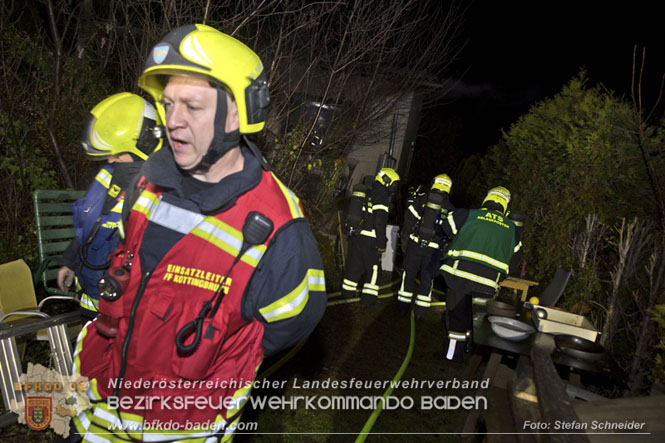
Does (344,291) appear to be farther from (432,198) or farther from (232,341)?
(232,341)

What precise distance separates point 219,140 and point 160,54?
424 mm

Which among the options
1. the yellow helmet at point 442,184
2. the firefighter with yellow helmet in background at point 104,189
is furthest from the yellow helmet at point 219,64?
the yellow helmet at point 442,184

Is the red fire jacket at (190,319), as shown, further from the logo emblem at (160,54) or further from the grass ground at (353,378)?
the grass ground at (353,378)

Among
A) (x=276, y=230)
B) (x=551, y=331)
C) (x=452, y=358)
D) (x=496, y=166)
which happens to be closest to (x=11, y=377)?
(x=276, y=230)

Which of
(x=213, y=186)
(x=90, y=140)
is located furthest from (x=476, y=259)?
(x=213, y=186)


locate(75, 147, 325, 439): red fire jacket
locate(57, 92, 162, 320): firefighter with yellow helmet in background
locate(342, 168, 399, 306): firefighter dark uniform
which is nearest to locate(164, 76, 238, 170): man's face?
locate(75, 147, 325, 439): red fire jacket

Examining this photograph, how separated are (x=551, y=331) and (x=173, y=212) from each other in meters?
4.06

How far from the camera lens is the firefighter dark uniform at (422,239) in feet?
24.9

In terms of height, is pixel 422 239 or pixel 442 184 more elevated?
pixel 442 184

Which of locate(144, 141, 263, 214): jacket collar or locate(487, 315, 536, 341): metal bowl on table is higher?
locate(144, 141, 263, 214): jacket collar

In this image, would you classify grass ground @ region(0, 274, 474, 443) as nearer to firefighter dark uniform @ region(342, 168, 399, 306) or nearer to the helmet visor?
firefighter dark uniform @ region(342, 168, 399, 306)

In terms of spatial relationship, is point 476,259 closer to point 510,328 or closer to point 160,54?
point 510,328

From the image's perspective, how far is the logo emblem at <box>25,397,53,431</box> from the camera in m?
3.43

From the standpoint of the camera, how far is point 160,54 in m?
2.00
